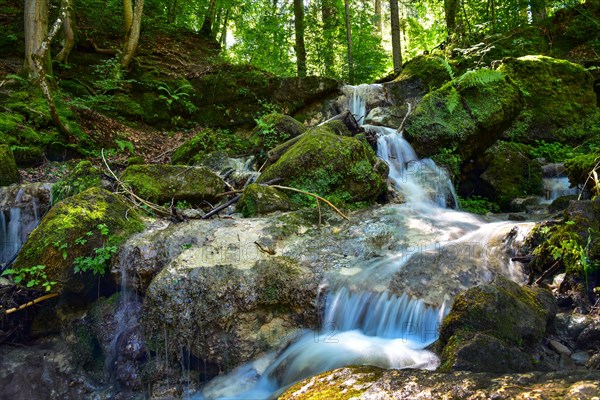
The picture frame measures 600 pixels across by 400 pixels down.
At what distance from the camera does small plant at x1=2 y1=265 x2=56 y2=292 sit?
470cm

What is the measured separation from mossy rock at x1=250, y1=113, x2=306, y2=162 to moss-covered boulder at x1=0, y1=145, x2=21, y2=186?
4719 mm

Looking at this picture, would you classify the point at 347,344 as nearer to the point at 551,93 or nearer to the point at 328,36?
the point at 551,93

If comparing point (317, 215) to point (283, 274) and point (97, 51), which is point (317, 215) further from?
point (97, 51)

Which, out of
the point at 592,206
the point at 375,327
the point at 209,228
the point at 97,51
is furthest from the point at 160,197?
the point at 97,51

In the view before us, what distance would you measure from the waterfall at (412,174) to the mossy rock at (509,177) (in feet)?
3.13

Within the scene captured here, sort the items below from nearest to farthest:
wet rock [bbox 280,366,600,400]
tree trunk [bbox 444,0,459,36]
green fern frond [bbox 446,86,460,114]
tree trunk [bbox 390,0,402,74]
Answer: wet rock [bbox 280,366,600,400] → green fern frond [bbox 446,86,460,114] → tree trunk [bbox 390,0,402,74] → tree trunk [bbox 444,0,459,36]

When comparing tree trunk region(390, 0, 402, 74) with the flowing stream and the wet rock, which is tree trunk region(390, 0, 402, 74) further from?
the wet rock

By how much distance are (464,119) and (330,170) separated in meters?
3.56

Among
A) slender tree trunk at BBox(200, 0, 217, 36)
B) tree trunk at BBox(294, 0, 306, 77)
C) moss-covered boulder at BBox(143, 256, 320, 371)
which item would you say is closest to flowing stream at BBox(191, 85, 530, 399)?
moss-covered boulder at BBox(143, 256, 320, 371)

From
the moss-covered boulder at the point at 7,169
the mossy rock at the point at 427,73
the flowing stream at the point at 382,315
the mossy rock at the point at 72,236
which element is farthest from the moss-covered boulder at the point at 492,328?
the mossy rock at the point at 427,73

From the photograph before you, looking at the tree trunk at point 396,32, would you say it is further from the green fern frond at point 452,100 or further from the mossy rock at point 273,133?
the mossy rock at point 273,133

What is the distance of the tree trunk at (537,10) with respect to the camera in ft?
44.0

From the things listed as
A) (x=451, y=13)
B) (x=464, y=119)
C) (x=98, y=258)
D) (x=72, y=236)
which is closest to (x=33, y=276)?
(x=72, y=236)

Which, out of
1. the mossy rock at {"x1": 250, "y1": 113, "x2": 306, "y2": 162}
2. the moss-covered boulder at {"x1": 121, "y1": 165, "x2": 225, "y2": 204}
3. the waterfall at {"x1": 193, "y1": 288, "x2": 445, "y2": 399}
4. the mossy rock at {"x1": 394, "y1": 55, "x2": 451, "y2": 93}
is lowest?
the waterfall at {"x1": 193, "y1": 288, "x2": 445, "y2": 399}
